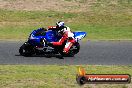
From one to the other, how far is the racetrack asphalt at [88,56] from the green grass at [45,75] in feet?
4.29

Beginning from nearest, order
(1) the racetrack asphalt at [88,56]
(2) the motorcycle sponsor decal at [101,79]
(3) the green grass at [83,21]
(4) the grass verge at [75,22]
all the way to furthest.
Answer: (2) the motorcycle sponsor decal at [101,79] < (1) the racetrack asphalt at [88,56] < (4) the grass verge at [75,22] < (3) the green grass at [83,21]

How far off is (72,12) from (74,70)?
16702 mm

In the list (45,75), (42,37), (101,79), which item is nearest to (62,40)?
(42,37)

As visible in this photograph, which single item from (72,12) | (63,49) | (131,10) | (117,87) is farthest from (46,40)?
(131,10)

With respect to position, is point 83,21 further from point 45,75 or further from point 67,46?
point 45,75

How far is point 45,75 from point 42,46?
503cm

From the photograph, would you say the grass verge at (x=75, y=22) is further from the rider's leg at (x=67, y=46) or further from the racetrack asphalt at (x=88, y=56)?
the rider's leg at (x=67, y=46)

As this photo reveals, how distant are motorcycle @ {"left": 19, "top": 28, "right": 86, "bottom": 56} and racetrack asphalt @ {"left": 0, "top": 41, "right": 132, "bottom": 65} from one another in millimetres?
278

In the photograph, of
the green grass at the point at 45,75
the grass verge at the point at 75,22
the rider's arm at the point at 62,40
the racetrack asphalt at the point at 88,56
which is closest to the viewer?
the green grass at the point at 45,75

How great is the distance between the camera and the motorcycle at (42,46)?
19938 mm

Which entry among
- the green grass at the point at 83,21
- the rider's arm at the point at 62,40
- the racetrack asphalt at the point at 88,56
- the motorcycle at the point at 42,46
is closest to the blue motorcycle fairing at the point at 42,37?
the motorcycle at the point at 42,46

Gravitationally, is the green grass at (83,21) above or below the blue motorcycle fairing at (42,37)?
below

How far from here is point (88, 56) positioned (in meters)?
20.1

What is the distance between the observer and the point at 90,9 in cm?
3397
